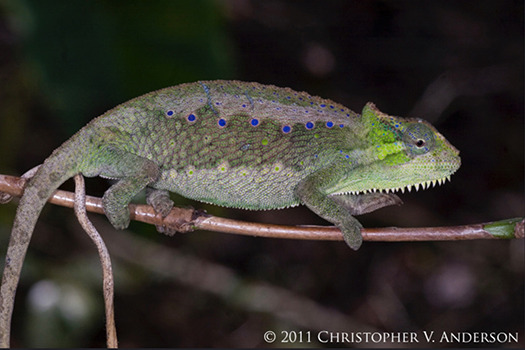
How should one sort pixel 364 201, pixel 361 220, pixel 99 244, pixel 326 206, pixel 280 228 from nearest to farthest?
pixel 99 244, pixel 280 228, pixel 326 206, pixel 364 201, pixel 361 220

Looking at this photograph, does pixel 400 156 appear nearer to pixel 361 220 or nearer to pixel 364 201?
pixel 364 201

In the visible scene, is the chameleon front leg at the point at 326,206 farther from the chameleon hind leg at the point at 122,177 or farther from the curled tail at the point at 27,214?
the curled tail at the point at 27,214

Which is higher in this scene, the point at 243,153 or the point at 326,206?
the point at 243,153

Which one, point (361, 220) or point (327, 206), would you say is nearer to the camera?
point (327, 206)


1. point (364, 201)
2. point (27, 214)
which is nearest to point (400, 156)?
point (364, 201)

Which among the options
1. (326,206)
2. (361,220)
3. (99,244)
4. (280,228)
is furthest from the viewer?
(361,220)

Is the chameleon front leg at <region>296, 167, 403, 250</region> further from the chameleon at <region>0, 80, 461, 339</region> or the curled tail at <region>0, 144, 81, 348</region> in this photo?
the curled tail at <region>0, 144, 81, 348</region>

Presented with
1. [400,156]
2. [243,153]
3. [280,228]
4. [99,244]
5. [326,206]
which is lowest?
[99,244]

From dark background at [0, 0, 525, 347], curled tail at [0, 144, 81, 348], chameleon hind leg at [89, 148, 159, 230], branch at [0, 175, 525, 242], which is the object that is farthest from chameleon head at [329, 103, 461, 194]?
dark background at [0, 0, 525, 347]
